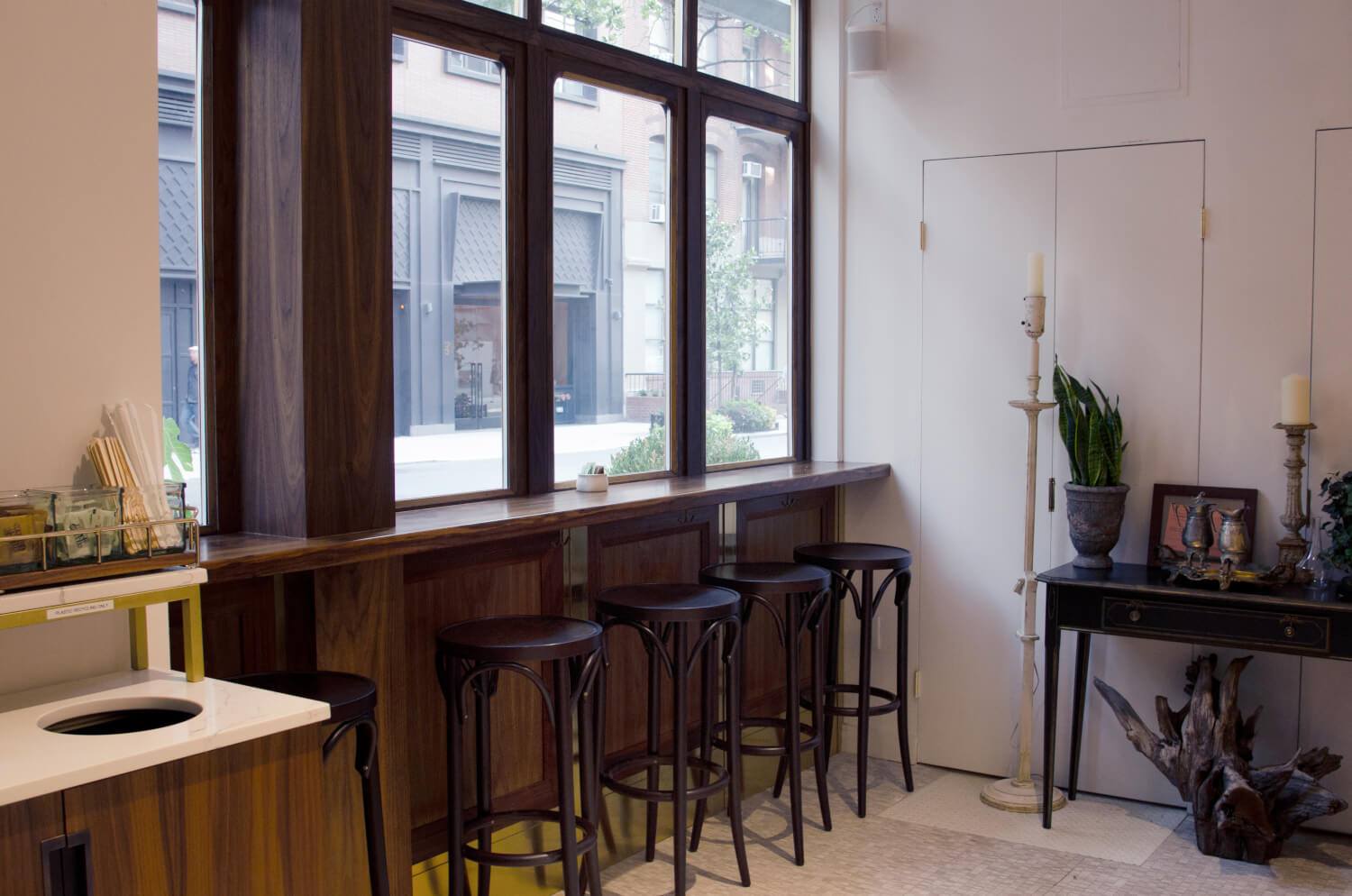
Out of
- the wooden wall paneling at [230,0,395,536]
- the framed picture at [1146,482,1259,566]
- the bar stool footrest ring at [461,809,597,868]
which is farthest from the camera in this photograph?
the framed picture at [1146,482,1259,566]

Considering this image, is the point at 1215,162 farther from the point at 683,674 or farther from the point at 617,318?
the point at 683,674

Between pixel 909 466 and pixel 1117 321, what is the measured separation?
0.94 m

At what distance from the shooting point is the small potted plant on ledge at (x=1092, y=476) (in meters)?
4.07

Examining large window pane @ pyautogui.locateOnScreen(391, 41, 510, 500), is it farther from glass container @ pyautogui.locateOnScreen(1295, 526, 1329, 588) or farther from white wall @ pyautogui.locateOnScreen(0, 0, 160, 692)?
glass container @ pyautogui.locateOnScreen(1295, 526, 1329, 588)

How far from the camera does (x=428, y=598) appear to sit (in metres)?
3.03

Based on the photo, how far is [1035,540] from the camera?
4402 millimetres

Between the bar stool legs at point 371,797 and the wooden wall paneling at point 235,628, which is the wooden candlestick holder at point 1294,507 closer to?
the bar stool legs at point 371,797

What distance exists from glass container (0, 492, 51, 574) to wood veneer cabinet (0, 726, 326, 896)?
40 cm

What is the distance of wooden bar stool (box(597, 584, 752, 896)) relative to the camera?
3205 mm

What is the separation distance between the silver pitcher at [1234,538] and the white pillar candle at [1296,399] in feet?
1.09

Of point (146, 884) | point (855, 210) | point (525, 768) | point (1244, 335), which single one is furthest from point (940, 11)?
point (146, 884)

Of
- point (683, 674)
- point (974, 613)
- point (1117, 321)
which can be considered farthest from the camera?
point (974, 613)

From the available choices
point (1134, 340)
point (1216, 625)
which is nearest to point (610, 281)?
point (1134, 340)

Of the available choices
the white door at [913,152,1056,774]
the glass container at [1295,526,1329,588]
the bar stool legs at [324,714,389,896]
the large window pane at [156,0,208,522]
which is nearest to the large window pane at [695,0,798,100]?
the white door at [913,152,1056,774]
